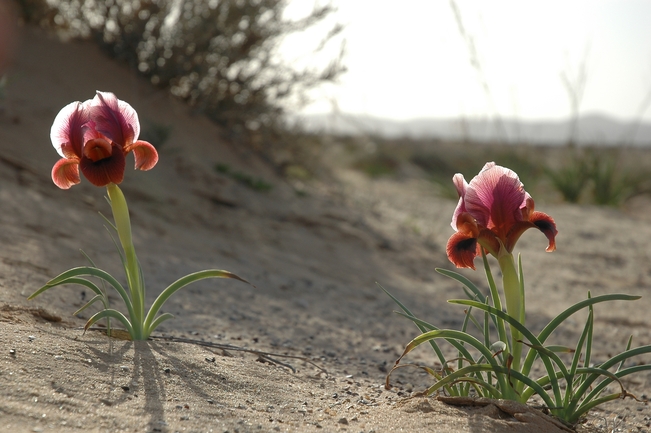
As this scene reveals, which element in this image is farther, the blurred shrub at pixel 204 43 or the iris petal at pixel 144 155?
the blurred shrub at pixel 204 43

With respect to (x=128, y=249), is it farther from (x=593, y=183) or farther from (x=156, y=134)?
(x=593, y=183)

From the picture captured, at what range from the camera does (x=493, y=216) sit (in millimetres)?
1837

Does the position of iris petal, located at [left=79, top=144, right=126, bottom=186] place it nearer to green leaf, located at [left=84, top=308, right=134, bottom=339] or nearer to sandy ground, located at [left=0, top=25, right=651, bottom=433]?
green leaf, located at [left=84, top=308, right=134, bottom=339]

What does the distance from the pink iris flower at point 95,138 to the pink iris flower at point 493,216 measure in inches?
43.2

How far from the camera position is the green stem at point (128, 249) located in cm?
216

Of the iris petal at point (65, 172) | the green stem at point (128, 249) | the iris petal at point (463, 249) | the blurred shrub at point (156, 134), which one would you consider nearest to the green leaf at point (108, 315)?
the green stem at point (128, 249)

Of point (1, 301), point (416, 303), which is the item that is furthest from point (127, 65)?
point (1, 301)

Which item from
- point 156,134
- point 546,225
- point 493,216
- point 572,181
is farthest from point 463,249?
point 572,181

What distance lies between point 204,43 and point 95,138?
423 centimetres

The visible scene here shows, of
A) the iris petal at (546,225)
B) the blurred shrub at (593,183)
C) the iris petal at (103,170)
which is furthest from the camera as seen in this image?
the blurred shrub at (593,183)

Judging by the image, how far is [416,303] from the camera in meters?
4.36

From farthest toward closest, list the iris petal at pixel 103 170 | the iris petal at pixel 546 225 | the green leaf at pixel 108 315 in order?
the green leaf at pixel 108 315 → the iris petal at pixel 103 170 → the iris petal at pixel 546 225

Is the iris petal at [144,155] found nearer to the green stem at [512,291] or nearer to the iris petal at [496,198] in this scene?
the iris petal at [496,198]

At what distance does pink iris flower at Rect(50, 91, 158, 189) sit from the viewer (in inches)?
79.8
